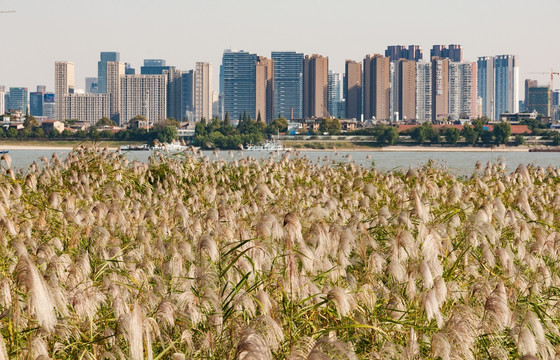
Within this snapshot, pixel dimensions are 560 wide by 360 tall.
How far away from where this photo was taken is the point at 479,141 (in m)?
166

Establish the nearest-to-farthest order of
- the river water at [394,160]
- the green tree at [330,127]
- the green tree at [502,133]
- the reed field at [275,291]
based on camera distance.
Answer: the reed field at [275,291] < the river water at [394,160] < the green tree at [502,133] < the green tree at [330,127]

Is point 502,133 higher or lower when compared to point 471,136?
higher

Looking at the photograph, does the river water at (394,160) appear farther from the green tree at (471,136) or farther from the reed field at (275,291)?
the green tree at (471,136)

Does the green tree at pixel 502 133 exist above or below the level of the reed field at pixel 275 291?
above

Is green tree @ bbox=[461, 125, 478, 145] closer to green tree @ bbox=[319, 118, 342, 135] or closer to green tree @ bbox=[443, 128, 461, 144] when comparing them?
green tree @ bbox=[443, 128, 461, 144]

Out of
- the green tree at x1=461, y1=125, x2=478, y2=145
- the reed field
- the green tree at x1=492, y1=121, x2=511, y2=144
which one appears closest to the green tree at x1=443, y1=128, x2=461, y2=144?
the green tree at x1=461, y1=125, x2=478, y2=145

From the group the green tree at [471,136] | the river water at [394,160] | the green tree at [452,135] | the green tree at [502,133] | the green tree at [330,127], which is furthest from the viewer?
the green tree at [330,127]

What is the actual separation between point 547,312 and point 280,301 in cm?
169

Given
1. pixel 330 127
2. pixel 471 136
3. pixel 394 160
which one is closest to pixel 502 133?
pixel 471 136

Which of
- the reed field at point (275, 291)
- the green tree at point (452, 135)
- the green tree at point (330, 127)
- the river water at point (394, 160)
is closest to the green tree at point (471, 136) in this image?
the green tree at point (452, 135)

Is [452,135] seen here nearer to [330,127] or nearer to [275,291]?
[330,127]

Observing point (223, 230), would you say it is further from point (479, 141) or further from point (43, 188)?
point (479, 141)

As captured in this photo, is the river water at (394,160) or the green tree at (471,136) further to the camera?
the green tree at (471,136)

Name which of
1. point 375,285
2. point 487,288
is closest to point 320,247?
point 375,285
